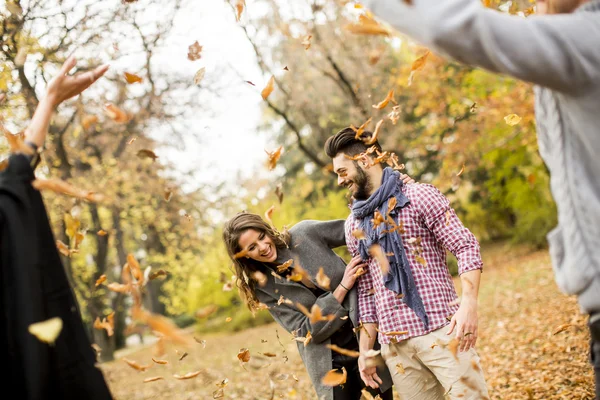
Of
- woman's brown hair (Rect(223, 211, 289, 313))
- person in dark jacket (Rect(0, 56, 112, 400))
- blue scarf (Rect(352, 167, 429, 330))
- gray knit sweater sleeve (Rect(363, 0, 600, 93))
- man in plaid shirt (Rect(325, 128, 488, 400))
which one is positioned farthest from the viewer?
woman's brown hair (Rect(223, 211, 289, 313))

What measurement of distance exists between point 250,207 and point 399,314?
11.2 m

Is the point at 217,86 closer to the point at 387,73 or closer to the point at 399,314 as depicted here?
Result: the point at 387,73

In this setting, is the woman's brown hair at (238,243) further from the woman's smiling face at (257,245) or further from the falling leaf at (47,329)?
the falling leaf at (47,329)

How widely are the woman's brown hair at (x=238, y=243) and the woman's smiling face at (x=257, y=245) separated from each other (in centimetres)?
2

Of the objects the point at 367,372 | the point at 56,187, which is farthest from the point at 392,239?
the point at 56,187

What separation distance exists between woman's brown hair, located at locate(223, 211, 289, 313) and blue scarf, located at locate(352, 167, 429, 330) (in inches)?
24.3

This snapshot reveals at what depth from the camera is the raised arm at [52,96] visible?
1746 millimetres

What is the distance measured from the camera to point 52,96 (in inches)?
70.7

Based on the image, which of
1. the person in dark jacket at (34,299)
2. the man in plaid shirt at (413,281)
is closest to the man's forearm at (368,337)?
the man in plaid shirt at (413,281)

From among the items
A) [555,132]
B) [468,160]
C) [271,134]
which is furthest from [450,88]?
[555,132]

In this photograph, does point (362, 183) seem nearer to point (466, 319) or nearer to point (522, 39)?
point (466, 319)

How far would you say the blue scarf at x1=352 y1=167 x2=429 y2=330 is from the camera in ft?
8.61

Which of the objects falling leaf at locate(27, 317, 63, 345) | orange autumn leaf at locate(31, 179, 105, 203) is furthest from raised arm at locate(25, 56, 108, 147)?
falling leaf at locate(27, 317, 63, 345)

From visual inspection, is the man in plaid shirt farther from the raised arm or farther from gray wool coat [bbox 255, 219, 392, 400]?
the raised arm
